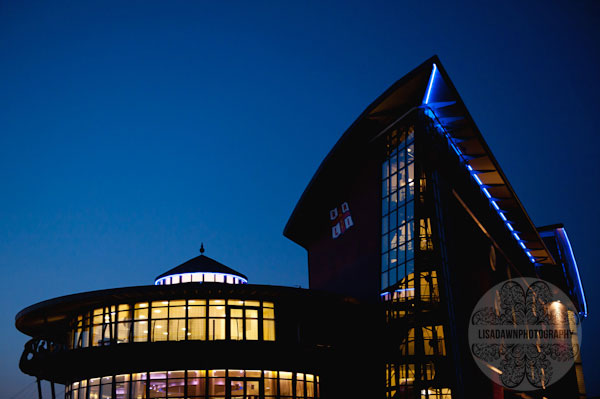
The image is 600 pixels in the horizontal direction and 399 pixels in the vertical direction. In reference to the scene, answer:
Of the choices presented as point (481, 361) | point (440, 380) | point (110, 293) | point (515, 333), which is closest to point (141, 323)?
point (110, 293)

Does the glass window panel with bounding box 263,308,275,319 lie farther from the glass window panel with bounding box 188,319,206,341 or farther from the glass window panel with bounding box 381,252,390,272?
the glass window panel with bounding box 381,252,390,272

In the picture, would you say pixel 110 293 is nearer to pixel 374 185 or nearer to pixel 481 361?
pixel 374 185

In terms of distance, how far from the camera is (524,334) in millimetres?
48812

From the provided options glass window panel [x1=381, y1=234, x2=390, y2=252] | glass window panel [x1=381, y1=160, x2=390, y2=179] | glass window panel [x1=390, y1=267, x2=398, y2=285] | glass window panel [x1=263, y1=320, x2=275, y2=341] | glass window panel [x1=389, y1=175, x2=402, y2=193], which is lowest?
glass window panel [x1=263, y1=320, x2=275, y2=341]

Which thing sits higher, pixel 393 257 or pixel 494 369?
pixel 393 257

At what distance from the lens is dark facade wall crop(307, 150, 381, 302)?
3844 centimetres

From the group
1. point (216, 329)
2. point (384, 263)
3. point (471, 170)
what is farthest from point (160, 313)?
point (471, 170)

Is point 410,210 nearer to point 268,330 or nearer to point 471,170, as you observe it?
point 471,170

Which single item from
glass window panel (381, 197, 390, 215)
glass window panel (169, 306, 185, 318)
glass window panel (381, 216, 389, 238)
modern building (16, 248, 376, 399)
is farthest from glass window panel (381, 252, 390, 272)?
glass window panel (169, 306, 185, 318)

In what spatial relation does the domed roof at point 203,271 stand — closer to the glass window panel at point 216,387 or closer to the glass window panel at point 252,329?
the glass window panel at point 252,329

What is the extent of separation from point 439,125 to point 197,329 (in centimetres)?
1862

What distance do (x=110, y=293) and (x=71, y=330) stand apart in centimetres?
521

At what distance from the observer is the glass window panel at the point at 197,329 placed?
30406mm

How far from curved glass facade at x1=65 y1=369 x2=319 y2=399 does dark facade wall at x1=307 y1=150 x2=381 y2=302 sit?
382 inches
